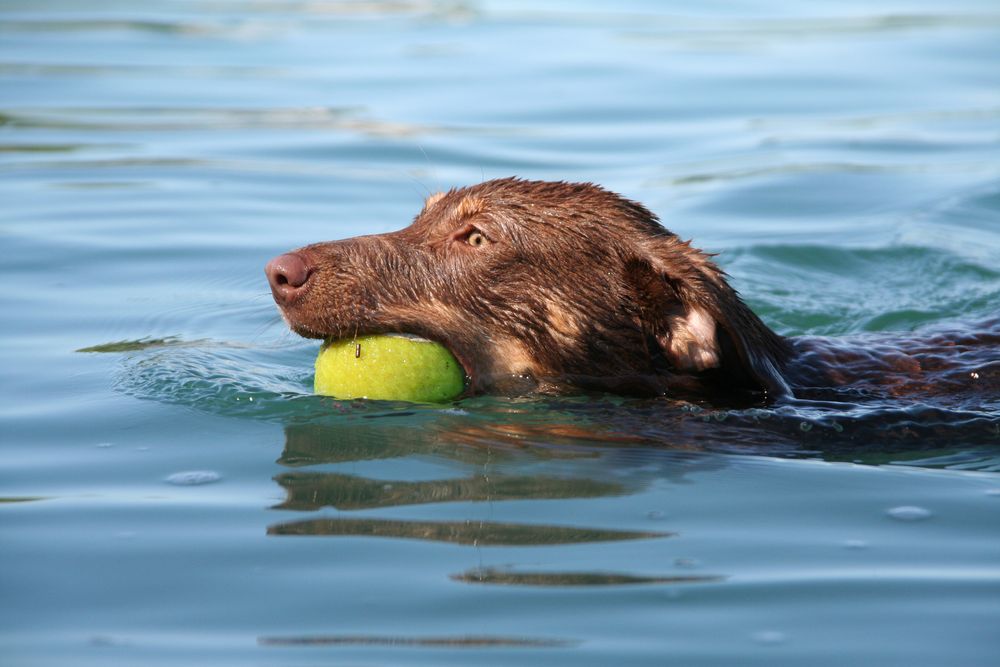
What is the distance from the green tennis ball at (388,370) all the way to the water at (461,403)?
11 cm

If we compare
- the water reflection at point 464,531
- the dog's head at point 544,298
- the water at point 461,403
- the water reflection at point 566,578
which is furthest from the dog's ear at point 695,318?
the water reflection at point 566,578

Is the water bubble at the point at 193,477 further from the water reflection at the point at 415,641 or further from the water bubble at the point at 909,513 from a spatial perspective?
the water bubble at the point at 909,513

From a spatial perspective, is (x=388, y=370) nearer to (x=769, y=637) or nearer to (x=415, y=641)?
(x=415, y=641)

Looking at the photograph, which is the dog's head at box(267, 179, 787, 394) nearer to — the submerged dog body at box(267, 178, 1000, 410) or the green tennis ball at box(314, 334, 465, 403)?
the submerged dog body at box(267, 178, 1000, 410)

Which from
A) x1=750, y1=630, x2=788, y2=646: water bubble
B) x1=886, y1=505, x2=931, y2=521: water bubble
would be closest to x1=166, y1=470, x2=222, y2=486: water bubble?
x1=750, y1=630, x2=788, y2=646: water bubble

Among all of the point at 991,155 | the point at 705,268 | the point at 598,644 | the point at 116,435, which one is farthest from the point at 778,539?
the point at 991,155

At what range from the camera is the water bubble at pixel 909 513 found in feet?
19.5

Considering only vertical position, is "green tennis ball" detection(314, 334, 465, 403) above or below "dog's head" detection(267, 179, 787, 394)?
below

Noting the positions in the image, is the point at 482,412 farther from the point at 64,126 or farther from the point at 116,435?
the point at 64,126

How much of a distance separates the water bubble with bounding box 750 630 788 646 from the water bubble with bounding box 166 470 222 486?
2647 mm

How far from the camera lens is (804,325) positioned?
34.0 ft

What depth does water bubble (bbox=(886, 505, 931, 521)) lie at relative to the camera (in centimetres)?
595

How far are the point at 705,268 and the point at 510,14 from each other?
51.2ft

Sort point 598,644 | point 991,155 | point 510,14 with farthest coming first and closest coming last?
point 510,14 < point 991,155 < point 598,644
